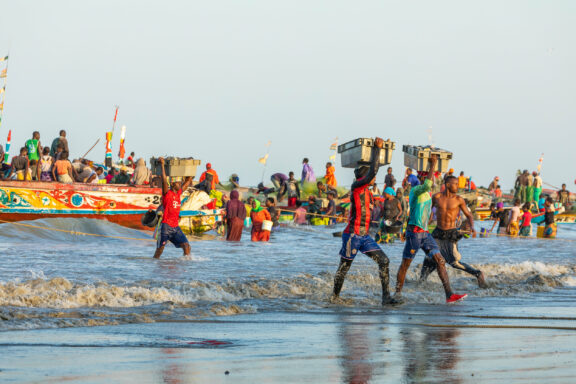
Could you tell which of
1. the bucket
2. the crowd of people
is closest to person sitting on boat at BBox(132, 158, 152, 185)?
the crowd of people

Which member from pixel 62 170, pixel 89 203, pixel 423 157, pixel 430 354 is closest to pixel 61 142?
pixel 62 170

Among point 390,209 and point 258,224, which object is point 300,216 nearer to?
point 258,224

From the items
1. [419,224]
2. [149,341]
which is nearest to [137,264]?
[419,224]

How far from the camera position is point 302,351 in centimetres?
600

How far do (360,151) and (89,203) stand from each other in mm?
13730

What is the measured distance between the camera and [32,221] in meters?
23.7

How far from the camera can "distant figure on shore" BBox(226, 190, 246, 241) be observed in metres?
22.7

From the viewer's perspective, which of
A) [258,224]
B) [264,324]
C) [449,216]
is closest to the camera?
[264,324]

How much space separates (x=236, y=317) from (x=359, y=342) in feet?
8.01

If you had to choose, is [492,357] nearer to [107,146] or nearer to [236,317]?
[236,317]

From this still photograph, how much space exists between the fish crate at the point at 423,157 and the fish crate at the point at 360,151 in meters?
0.64

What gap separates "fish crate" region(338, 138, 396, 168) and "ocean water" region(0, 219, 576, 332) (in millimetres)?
1864

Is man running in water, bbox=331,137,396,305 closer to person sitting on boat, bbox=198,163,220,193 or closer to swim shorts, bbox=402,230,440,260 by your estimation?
swim shorts, bbox=402,230,440,260

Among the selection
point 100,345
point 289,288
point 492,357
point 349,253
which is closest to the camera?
point 492,357
